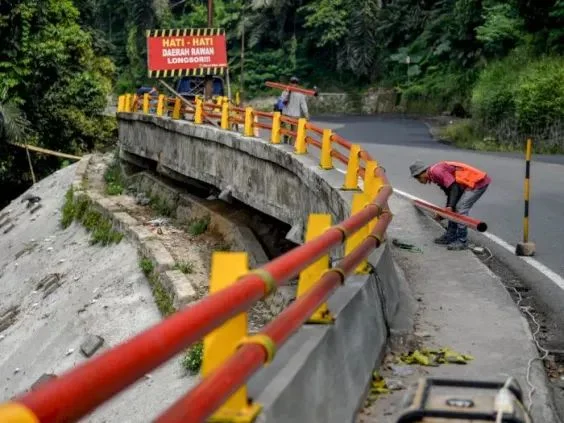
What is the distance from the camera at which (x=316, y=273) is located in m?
5.07

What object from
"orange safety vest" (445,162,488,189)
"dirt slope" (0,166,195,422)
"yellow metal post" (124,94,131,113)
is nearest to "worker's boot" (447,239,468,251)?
"orange safety vest" (445,162,488,189)

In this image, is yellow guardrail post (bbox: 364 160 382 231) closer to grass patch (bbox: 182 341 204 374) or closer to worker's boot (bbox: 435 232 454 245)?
worker's boot (bbox: 435 232 454 245)

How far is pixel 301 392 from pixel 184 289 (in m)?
8.88

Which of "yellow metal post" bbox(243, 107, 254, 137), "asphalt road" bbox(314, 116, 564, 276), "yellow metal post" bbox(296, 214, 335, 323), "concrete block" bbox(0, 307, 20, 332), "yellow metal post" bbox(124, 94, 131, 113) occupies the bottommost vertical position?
"concrete block" bbox(0, 307, 20, 332)

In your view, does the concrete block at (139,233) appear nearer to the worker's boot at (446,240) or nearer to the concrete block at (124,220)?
the concrete block at (124,220)

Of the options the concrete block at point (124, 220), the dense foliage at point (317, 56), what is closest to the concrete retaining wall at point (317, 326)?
the concrete block at point (124, 220)

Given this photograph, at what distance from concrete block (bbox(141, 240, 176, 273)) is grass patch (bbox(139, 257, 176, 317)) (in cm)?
11

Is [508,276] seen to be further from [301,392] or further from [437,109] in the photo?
[437,109]

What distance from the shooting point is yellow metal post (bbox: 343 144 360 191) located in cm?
957

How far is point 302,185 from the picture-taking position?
12.0 meters

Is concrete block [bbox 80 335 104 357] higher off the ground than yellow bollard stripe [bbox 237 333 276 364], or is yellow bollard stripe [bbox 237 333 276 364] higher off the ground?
yellow bollard stripe [bbox 237 333 276 364]

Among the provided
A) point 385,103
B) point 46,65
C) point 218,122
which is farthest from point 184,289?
point 385,103

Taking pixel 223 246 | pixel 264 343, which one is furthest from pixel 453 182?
pixel 264 343

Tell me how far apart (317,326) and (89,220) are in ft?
56.5
